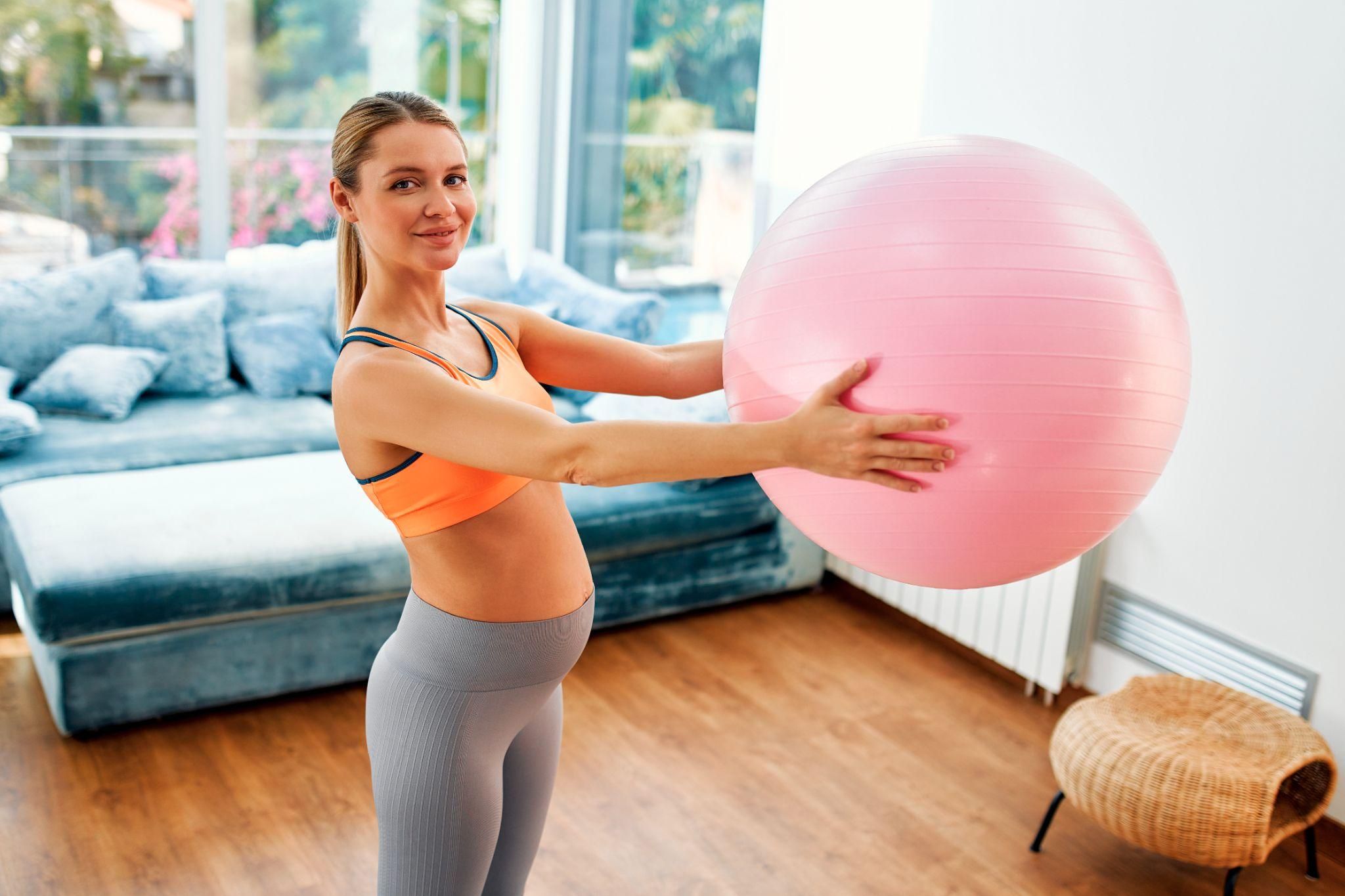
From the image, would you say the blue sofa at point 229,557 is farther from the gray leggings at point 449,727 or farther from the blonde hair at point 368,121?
the blonde hair at point 368,121

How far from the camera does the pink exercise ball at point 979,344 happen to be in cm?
104

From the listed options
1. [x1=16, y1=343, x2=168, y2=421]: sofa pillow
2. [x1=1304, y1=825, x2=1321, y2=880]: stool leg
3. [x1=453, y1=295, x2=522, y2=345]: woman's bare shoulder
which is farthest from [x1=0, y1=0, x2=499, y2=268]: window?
[x1=1304, y1=825, x2=1321, y2=880]: stool leg

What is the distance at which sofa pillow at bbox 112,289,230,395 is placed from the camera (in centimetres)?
376

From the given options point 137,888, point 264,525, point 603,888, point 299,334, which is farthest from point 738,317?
point 299,334

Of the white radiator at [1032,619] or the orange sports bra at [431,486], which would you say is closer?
the orange sports bra at [431,486]

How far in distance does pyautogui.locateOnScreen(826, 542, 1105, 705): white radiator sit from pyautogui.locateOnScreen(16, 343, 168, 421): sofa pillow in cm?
225

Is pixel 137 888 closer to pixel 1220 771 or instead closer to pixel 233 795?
pixel 233 795

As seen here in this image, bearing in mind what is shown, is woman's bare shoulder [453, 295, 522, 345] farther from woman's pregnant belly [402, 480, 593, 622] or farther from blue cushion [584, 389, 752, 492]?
blue cushion [584, 389, 752, 492]

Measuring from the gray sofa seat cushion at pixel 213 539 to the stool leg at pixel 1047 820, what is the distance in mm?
1285

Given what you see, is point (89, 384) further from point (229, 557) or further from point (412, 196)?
point (412, 196)

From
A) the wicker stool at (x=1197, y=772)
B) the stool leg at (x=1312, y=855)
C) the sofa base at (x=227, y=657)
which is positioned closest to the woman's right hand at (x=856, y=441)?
the wicker stool at (x=1197, y=772)

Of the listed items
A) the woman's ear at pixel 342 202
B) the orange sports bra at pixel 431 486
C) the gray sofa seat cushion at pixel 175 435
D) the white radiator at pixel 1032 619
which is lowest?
the white radiator at pixel 1032 619

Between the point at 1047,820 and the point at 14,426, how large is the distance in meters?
2.82

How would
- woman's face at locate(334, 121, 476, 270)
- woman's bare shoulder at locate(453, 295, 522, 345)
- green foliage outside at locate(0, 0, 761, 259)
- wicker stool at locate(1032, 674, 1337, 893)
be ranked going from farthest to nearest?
green foliage outside at locate(0, 0, 761, 259), wicker stool at locate(1032, 674, 1337, 893), woman's bare shoulder at locate(453, 295, 522, 345), woman's face at locate(334, 121, 476, 270)
